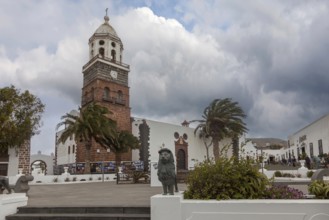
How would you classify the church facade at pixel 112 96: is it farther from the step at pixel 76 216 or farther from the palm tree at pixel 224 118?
the step at pixel 76 216

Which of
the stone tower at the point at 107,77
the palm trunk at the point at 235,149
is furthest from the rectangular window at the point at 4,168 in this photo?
the palm trunk at the point at 235,149

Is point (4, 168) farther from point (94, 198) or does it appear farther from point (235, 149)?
point (235, 149)

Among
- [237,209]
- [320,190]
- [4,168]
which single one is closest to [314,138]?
[4,168]

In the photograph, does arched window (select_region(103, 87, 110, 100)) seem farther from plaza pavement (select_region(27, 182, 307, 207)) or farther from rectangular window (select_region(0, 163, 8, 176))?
plaza pavement (select_region(27, 182, 307, 207))

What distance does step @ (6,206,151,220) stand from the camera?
6000 millimetres

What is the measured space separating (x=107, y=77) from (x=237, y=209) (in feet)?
94.6

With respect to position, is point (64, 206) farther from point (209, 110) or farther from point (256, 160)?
point (209, 110)

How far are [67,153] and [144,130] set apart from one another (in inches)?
395

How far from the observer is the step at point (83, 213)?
600 cm

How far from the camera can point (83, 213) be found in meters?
6.34

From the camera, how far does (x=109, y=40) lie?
33156mm

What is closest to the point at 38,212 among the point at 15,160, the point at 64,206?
the point at 64,206

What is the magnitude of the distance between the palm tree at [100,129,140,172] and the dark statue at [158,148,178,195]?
21.0 metres

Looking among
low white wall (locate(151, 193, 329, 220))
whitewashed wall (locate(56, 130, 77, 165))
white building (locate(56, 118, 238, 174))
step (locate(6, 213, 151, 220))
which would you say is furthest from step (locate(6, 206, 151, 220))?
whitewashed wall (locate(56, 130, 77, 165))
